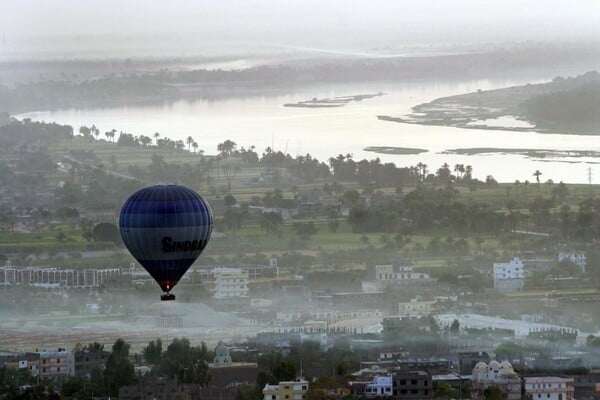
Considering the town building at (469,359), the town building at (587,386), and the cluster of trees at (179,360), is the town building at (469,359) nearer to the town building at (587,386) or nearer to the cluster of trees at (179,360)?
the town building at (587,386)

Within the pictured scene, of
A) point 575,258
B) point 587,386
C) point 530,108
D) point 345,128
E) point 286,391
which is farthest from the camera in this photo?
A: point 530,108

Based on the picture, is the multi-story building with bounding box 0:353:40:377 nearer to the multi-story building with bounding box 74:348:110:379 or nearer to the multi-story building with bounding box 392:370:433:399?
the multi-story building with bounding box 74:348:110:379

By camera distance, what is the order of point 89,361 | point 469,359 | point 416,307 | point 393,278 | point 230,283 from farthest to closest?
point 393,278 → point 230,283 → point 416,307 → point 89,361 → point 469,359

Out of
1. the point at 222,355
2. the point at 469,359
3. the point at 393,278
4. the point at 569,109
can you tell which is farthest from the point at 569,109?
the point at 222,355

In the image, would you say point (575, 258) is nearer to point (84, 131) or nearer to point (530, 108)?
point (530, 108)

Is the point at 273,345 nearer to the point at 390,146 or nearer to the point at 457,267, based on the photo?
the point at 457,267

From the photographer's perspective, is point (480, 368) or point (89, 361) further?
point (89, 361)

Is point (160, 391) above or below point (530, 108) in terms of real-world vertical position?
below

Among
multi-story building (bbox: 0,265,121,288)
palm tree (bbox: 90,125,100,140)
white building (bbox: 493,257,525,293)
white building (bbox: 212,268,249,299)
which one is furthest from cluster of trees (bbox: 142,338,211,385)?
palm tree (bbox: 90,125,100,140)
